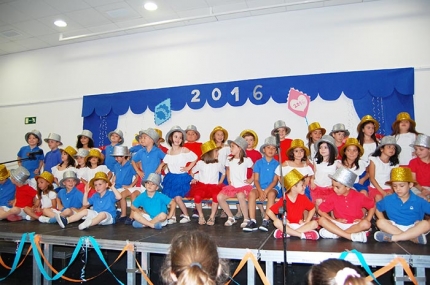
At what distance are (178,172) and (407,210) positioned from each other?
8.98 ft

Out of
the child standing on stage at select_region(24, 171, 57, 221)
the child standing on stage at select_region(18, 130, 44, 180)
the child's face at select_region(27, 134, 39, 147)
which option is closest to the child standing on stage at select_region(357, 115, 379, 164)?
the child standing on stage at select_region(24, 171, 57, 221)

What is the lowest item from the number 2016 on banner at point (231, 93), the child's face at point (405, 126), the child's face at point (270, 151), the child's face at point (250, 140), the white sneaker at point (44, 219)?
the white sneaker at point (44, 219)

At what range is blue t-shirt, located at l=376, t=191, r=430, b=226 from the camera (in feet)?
9.91

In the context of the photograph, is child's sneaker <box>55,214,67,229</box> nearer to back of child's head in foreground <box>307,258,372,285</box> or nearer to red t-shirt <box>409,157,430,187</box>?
back of child's head in foreground <box>307,258,372,285</box>

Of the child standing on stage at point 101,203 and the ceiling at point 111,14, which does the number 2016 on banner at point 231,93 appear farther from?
the child standing on stage at point 101,203

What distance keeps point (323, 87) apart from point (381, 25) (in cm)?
142

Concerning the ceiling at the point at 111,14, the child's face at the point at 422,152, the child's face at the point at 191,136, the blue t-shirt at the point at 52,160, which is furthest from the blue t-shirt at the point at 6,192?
the child's face at the point at 422,152

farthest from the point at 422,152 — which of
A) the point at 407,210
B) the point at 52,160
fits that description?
the point at 52,160

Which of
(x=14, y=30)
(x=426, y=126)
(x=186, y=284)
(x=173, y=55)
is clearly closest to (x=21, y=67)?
(x=14, y=30)

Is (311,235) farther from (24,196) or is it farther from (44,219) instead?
(24,196)

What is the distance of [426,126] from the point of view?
5016 mm

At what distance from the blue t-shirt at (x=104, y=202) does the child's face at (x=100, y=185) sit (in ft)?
0.21

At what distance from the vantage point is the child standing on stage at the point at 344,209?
3.04 metres

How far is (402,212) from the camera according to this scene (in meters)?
3.05
